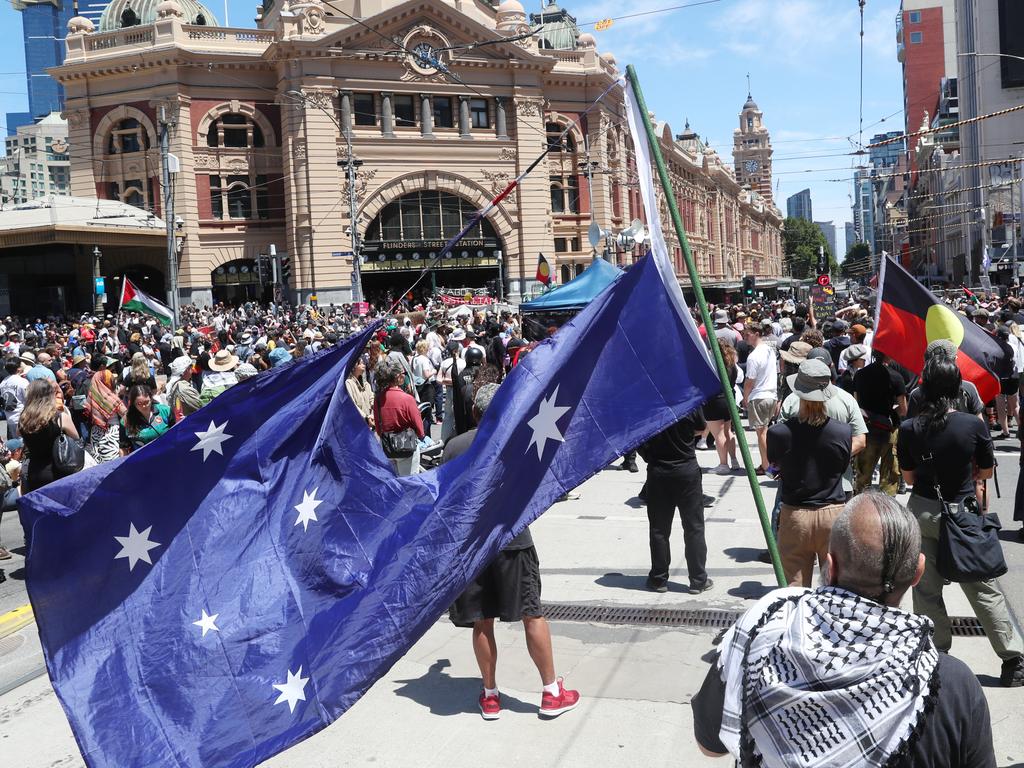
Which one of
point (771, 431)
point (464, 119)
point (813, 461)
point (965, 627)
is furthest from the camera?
point (464, 119)

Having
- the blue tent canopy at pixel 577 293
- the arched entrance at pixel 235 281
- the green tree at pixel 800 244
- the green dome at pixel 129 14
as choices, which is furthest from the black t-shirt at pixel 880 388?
the green tree at pixel 800 244

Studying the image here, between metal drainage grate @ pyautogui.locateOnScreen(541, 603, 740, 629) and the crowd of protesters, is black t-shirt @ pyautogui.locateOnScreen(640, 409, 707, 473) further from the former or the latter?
metal drainage grate @ pyautogui.locateOnScreen(541, 603, 740, 629)

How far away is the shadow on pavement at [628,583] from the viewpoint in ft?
25.3

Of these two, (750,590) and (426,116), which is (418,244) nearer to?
(426,116)

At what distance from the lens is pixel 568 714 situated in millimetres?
5434

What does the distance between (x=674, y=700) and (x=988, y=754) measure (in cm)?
325

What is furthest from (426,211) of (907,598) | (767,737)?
(767,737)

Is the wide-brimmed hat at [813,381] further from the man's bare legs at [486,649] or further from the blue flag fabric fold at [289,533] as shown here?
the man's bare legs at [486,649]

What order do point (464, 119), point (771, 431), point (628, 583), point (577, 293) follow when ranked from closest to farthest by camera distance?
point (771, 431) → point (628, 583) → point (577, 293) → point (464, 119)

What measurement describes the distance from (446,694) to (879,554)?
3837 mm

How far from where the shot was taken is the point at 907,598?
7.15 meters

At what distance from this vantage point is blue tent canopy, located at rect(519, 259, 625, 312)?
19531 mm

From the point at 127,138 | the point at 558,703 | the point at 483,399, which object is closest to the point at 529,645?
the point at 558,703

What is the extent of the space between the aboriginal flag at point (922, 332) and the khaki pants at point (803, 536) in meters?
2.01
